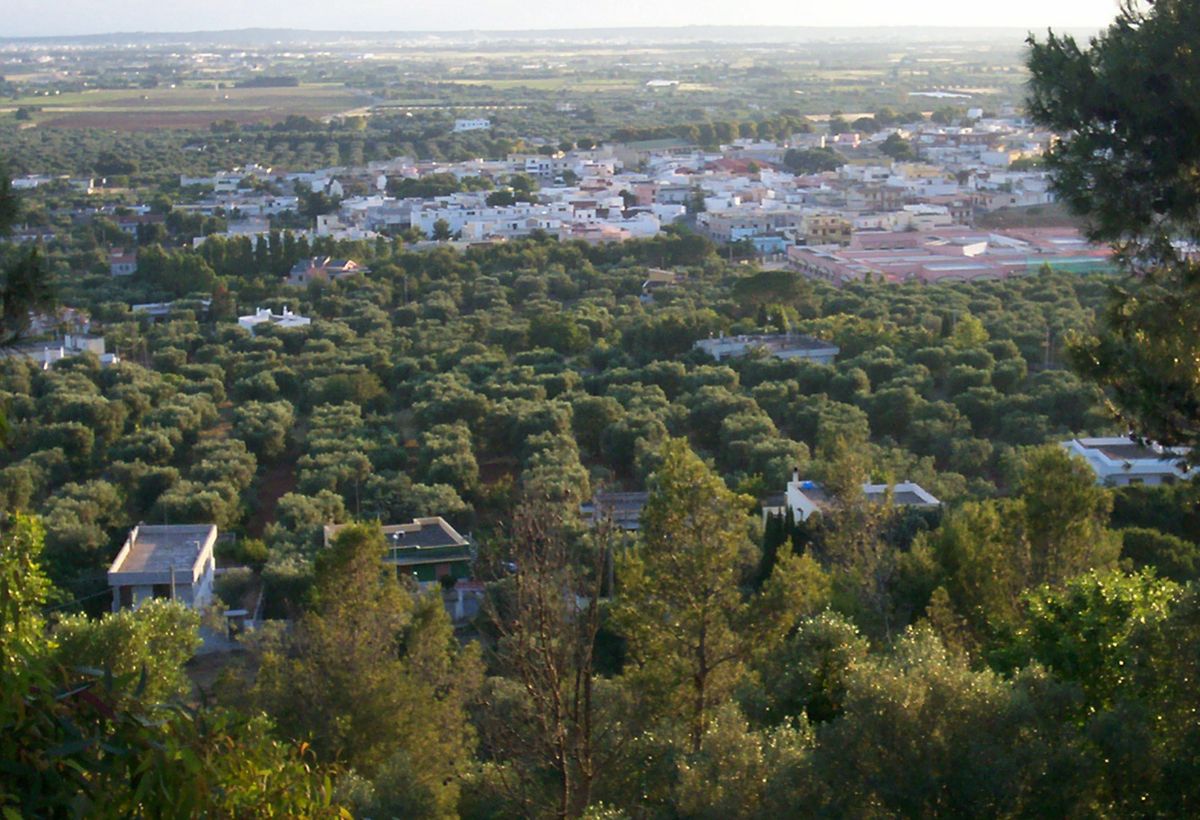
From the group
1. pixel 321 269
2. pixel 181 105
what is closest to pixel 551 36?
pixel 181 105

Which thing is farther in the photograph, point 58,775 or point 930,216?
point 930,216

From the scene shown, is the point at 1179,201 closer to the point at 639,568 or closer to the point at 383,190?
the point at 639,568

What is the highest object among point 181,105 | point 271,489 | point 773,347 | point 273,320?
point 181,105

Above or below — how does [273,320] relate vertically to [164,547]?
below

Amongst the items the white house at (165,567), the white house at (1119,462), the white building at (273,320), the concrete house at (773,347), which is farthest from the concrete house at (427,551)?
the white building at (273,320)

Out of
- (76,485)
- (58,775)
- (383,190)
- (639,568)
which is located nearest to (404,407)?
(76,485)

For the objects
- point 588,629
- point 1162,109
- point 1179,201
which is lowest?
point 588,629

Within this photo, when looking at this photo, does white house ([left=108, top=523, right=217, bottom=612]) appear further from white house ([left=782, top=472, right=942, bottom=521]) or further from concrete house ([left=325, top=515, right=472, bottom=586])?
white house ([left=782, top=472, right=942, bottom=521])

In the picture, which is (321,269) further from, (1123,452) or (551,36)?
(551,36)
